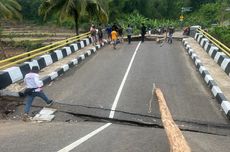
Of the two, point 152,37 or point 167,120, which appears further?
point 152,37

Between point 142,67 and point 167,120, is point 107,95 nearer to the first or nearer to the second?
point 167,120

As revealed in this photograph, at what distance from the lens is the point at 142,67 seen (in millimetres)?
17922

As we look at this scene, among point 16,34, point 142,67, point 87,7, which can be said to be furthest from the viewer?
point 16,34

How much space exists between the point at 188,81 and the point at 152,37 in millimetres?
22162

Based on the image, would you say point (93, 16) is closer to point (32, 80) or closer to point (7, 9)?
point (32, 80)

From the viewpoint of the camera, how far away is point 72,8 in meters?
25.0

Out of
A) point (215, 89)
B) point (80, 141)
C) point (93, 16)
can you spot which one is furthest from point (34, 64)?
point (93, 16)

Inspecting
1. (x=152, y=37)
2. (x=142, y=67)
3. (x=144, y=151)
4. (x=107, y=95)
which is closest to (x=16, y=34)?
(x=152, y=37)

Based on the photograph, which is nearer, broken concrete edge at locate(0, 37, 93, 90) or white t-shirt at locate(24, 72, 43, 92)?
white t-shirt at locate(24, 72, 43, 92)

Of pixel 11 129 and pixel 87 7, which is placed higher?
pixel 87 7

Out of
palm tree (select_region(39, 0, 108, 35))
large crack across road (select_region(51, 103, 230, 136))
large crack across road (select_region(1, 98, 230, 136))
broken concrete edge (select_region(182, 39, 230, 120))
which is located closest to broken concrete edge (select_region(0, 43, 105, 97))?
large crack across road (select_region(1, 98, 230, 136))

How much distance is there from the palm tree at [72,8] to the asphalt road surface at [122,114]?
7.12 metres

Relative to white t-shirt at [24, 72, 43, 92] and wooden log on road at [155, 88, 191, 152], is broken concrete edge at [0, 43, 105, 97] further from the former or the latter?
wooden log on road at [155, 88, 191, 152]

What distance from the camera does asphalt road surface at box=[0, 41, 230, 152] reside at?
7.82 meters
